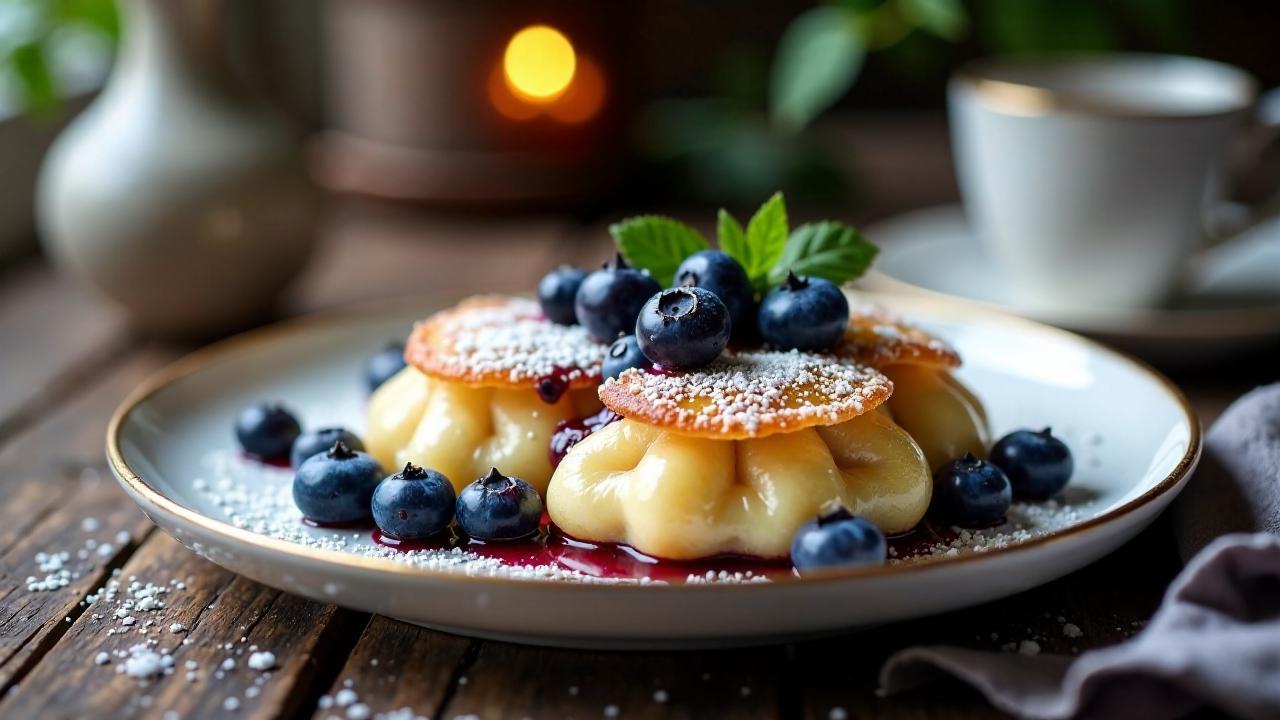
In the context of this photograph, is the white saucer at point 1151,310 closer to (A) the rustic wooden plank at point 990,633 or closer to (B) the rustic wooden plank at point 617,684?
(A) the rustic wooden plank at point 990,633

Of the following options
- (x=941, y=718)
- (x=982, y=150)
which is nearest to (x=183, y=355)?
(x=982, y=150)

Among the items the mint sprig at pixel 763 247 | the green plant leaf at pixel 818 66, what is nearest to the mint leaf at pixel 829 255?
the mint sprig at pixel 763 247

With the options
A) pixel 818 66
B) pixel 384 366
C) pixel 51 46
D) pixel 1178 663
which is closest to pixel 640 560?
pixel 1178 663

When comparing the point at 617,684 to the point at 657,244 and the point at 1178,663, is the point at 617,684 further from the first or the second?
the point at 657,244

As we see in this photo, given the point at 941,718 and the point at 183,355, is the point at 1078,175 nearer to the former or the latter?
the point at 941,718

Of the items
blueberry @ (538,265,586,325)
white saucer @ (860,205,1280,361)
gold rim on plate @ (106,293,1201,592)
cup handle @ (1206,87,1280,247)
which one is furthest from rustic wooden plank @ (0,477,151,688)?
cup handle @ (1206,87,1280,247)

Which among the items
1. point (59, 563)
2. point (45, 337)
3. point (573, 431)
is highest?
point (573, 431)
